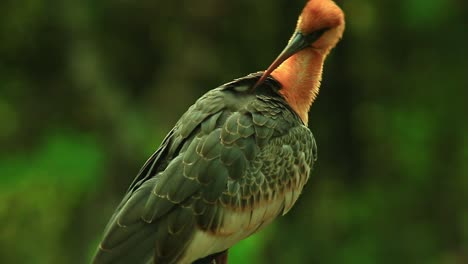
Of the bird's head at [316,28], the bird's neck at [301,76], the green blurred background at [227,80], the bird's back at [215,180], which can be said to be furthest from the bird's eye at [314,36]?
the green blurred background at [227,80]

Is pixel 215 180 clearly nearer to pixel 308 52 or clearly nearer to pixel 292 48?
pixel 292 48

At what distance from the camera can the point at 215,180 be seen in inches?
271

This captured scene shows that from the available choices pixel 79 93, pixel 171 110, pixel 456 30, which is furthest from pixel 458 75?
pixel 79 93

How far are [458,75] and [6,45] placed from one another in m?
7.65

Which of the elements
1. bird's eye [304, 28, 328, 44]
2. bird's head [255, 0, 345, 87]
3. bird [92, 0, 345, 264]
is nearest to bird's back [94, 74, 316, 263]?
bird [92, 0, 345, 264]

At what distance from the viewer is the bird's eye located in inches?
304

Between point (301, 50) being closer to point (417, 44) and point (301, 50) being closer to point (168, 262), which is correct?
point (168, 262)

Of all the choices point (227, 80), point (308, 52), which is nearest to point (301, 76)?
point (308, 52)

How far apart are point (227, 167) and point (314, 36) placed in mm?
1481

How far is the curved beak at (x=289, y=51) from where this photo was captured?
7402mm

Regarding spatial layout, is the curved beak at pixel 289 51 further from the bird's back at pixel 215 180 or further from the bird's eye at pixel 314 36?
the bird's back at pixel 215 180

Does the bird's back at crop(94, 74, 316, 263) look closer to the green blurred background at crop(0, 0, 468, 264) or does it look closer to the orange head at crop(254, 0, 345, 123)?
the orange head at crop(254, 0, 345, 123)

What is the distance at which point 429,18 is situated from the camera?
1536 cm

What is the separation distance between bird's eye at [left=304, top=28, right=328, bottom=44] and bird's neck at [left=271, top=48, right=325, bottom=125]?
0.13 meters
